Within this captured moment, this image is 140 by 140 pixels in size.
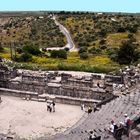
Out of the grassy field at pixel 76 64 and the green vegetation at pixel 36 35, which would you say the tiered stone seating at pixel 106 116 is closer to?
the grassy field at pixel 76 64

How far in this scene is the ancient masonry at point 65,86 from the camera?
38.7 meters

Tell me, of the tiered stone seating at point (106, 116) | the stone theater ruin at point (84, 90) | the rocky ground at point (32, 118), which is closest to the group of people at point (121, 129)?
the tiered stone seating at point (106, 116)

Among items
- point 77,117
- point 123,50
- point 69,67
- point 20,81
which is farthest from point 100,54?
point 77,117

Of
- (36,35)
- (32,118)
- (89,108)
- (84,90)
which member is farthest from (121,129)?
(36,35)

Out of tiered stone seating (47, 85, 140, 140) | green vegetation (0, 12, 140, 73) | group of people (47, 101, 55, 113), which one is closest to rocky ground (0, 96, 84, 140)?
group of people (47, 101, 55, 113)

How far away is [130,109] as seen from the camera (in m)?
30.8

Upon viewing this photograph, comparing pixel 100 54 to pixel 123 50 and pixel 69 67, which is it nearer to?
pixel 123 50

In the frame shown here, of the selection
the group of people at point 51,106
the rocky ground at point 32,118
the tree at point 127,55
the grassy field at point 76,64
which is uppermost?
the tree at point 127,55

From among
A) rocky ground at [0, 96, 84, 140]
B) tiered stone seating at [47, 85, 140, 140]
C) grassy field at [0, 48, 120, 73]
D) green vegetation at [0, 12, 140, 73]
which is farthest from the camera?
green vegetation at [0, 12, 140, 73]

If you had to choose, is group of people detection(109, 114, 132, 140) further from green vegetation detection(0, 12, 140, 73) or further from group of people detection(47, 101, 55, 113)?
green vegetation detection(0, 12, 140, 73)

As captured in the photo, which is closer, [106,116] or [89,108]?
[106,116]

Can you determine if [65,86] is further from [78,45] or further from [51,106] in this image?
[78,45]

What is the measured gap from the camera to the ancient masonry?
38.7 metres

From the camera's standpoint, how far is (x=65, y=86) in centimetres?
4009
